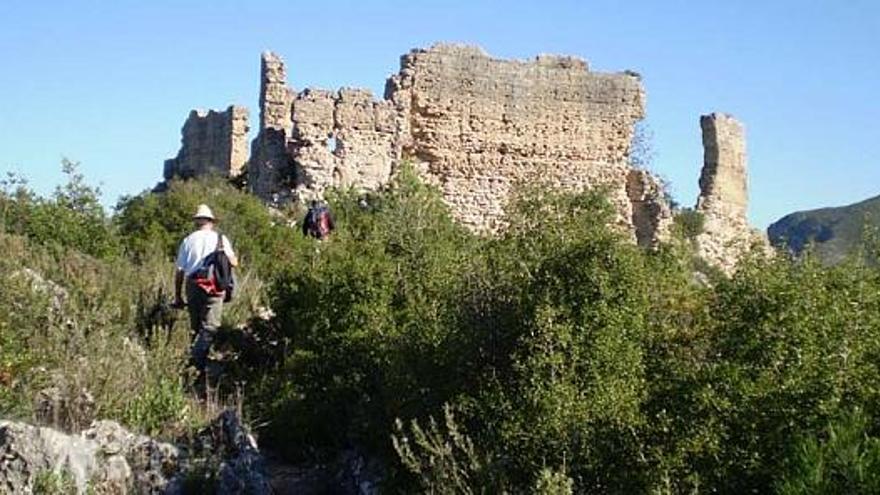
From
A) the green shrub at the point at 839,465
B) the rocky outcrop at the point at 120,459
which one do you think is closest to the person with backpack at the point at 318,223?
the rocky outcrop at the point at 120,459

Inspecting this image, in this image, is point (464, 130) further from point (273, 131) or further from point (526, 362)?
point (526, 362)

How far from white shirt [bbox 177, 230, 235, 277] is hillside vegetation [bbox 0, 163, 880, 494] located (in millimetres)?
519

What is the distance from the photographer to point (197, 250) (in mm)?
9461

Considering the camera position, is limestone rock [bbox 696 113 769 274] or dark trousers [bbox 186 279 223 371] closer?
dark trousers [bbox 186 279 223 371]

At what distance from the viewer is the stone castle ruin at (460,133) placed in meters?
21.0

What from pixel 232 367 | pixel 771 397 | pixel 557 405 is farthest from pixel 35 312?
pixel 771 397

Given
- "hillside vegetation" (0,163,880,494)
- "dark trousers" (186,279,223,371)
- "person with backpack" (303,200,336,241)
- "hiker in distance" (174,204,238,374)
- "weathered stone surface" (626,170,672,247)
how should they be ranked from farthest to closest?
"weathered stone surface" (626,170,672,247) < "person with backpack" (303,200,336,241) < "hiker in distance" (174,204,238,374) < "dark trousers" (186,279,223,371) < "hillside vegetation" (0,163,880,494)

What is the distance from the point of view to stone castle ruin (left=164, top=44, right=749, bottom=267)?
21.0 metres

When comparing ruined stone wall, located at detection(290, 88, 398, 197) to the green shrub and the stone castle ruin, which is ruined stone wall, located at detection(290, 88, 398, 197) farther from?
the green shrub

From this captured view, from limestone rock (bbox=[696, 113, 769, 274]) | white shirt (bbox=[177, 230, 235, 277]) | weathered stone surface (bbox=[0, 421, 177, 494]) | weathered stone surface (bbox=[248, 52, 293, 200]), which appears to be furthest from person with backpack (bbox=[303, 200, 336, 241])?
limestone rock (bbox=[696, 113, 769, 274])

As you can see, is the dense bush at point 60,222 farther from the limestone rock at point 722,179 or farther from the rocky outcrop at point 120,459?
the limestone rock at point 722,179

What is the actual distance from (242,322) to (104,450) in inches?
145

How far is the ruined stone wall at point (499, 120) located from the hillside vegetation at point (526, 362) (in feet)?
42.4

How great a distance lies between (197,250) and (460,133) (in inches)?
536
